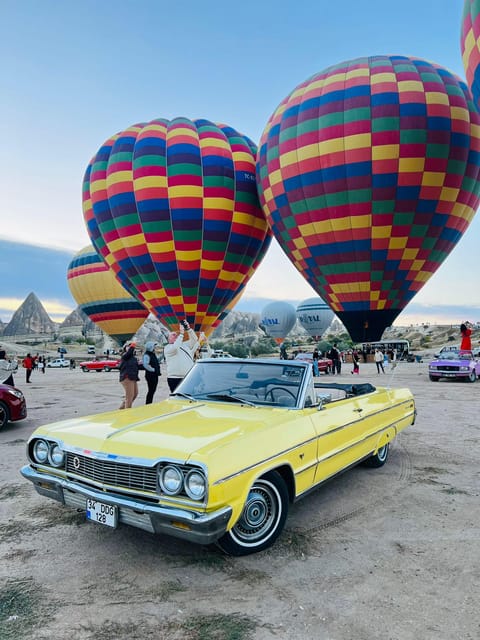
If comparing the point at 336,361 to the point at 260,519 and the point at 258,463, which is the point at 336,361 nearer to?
the point at 260,519

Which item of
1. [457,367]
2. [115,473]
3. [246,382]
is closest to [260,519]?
[115,473]

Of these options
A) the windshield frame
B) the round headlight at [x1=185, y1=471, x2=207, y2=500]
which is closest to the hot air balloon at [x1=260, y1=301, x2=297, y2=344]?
the windshield frame

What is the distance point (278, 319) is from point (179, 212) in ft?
120

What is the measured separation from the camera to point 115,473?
3199 millimetres

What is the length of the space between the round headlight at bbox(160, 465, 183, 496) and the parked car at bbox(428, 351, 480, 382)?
18.2m

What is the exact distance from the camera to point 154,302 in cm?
2259

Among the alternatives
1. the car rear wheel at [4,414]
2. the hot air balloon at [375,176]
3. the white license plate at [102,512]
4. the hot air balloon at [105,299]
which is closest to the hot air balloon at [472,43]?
the hot air balloon at [375,176]

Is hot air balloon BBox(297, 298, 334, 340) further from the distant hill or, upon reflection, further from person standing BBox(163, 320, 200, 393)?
the distant hill

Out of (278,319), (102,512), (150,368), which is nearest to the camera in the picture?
(102,512)

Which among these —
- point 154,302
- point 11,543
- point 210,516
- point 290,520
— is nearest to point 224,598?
point 210,516

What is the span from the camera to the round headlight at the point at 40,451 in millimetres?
3711

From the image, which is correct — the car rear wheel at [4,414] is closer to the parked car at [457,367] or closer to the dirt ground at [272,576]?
the dirt ground at [272,576]

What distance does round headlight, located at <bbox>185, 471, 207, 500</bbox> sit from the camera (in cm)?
288

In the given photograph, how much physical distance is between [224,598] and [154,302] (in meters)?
20.4
